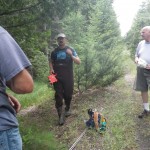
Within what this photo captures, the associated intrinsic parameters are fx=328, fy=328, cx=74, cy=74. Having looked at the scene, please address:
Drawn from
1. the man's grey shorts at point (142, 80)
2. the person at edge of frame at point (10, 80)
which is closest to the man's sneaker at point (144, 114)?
the man's grey shorts at point (142, 80)

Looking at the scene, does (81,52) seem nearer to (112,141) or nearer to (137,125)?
(137,125)

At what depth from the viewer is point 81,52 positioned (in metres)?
9.97

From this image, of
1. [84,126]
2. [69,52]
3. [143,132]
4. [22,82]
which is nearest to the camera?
[22,82]

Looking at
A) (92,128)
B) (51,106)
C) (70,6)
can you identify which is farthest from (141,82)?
(51,106)

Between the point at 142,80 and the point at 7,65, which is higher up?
the point at 7,65

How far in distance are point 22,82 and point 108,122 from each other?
5246 mm

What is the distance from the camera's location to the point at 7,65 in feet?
7.30

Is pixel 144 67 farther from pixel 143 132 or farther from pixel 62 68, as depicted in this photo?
pixel 62 68

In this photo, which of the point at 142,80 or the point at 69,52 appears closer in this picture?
the point at 69,52

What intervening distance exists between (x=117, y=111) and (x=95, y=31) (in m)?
3.50

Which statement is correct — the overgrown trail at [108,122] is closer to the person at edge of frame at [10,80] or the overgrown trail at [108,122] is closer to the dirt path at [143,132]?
the dirt path at [143,132]

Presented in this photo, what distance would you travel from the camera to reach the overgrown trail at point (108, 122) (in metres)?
6.23

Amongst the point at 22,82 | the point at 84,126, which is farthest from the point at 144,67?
the point at 22,82

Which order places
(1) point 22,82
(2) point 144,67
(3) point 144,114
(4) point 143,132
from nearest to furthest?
1. (1) point 22,82
2. (4) point 143,132
3. (2) point 144,67
4. (3) point 144,114
